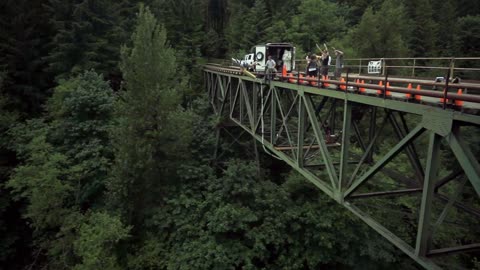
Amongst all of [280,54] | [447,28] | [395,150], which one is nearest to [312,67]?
[280,54]

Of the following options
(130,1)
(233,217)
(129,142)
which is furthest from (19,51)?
(233,217)

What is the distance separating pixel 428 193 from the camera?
18.6 feet

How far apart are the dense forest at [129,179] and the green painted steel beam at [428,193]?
10.9 m

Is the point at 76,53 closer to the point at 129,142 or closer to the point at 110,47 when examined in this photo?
the point at 110,47

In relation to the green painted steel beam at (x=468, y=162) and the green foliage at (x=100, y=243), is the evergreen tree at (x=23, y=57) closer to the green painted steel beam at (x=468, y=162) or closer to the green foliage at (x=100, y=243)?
the green foliage at (x=100, y=243)

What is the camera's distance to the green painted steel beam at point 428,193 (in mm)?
5500

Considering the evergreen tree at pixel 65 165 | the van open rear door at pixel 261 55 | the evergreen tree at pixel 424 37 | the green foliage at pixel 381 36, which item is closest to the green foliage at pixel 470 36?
the evergreen tree at pixel 424 37

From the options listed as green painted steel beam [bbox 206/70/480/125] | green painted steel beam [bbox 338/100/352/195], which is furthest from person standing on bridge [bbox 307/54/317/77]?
green painted steel beam [bbox 338/100/352/195]

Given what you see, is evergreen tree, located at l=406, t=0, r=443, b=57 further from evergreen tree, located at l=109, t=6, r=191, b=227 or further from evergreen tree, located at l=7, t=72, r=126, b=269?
evergreen tree, located at l=7, t=72, r=126, b=269

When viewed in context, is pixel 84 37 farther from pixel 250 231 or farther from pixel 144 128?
pixel 250 231

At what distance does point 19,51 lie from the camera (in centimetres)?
2373

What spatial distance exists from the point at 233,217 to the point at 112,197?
7.29 metres

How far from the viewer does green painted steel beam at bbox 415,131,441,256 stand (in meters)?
5.50

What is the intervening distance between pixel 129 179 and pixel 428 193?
A: 15445 mm
